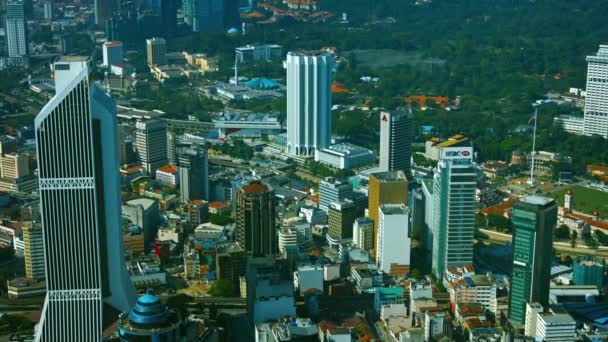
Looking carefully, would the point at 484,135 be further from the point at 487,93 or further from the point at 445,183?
the point at 445,183

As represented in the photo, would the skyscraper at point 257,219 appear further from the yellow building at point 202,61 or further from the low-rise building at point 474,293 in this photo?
the yellow building at point 202,61

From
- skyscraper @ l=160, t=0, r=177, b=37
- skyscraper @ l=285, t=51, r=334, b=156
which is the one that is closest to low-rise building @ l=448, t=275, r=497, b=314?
skyscraper @ l=285, t=51, r=334, b=156

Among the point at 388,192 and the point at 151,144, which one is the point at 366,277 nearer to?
the point at 388,192

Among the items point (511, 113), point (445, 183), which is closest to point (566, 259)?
point (445, 183)

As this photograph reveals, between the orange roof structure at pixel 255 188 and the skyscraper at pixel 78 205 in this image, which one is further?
the orange roof structure at pixel 255 188

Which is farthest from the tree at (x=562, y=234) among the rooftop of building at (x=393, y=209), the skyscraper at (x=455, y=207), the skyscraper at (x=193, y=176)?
the skyscraper at (x=193, y=176)

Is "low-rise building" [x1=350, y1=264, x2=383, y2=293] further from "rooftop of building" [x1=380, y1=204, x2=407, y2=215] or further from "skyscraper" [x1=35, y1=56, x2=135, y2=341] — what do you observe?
"skyscraper" [x1=35, y1=56, x2=135, y2=341]
